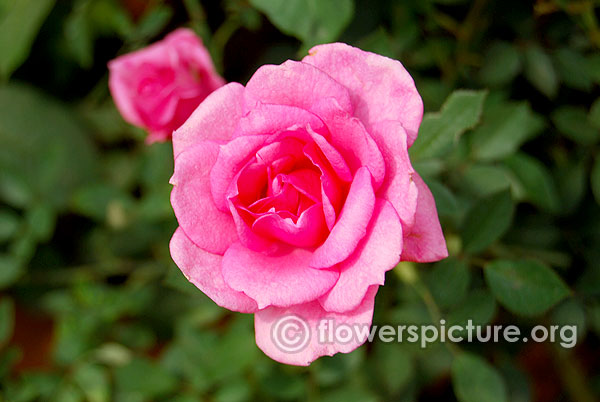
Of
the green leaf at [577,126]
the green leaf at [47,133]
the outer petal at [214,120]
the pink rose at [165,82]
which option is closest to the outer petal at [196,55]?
the pink rose at [165,82]

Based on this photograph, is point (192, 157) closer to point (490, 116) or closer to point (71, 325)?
point (490, 116)

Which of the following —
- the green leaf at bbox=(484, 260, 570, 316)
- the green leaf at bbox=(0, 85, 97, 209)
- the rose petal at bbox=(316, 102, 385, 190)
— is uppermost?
the rose petal at bbox=(316, 102, 385, 190)

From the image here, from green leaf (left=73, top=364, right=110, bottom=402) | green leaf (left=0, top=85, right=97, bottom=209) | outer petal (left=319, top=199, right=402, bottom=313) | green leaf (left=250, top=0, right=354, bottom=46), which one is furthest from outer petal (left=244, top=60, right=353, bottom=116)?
green leaf (left=0, top=85, right=97, bottom=209)

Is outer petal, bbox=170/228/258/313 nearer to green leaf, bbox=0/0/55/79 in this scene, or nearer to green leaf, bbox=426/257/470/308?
green leaf, bbox=426/257/470/308

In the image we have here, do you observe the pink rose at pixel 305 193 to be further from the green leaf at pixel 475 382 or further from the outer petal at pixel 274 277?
the green leaf at pixel 475 382

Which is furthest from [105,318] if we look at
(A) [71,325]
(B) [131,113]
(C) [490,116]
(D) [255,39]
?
(C) [490,116]

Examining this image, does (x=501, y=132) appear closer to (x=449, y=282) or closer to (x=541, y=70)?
(x=541, y=70)

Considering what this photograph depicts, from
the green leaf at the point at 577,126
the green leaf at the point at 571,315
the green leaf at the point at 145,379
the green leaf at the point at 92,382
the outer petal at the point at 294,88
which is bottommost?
the green leaf at the point at 92,382
